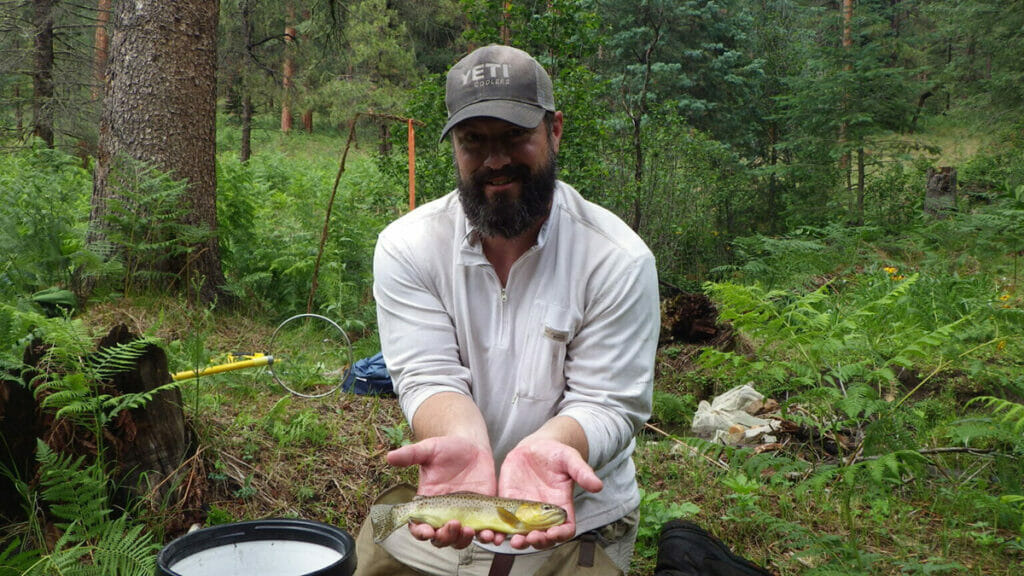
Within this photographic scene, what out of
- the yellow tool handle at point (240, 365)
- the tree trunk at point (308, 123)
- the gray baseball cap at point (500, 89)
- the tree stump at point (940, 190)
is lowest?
the yellow tool handle at point (240, 365)

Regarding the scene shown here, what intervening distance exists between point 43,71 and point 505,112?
1780 cm

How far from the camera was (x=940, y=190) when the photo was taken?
13.0 m

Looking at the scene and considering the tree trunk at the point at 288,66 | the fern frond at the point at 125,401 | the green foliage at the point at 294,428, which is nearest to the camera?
the fern frond at the point at 125,401

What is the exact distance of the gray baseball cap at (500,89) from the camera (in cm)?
272

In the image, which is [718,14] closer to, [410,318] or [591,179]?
[591,179]

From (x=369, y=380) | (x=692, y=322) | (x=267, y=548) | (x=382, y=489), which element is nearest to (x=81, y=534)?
(x=267, y=548)

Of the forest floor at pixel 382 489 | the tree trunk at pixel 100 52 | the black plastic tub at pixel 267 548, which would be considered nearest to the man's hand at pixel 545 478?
the black plastic tub at pixel 267 548

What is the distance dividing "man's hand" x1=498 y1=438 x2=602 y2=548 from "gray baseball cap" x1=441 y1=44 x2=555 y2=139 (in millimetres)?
1073

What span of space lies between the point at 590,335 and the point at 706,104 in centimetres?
1641

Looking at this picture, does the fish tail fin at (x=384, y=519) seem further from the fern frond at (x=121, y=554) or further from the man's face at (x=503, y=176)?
the man's face at (x=503, y=176)

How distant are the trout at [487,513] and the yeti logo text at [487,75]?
4.60 ft

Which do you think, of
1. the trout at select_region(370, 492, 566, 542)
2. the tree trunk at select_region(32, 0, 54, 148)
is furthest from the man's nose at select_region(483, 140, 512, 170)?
Result: the tree trunk at select_region(32, 0, 54, 148)

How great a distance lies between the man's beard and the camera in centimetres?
280

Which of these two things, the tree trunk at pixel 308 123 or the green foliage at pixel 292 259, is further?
the tree trunk at pixel 308 123
